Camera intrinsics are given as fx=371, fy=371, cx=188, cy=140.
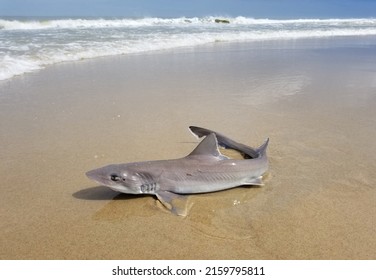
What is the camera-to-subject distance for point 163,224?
10.3 ft

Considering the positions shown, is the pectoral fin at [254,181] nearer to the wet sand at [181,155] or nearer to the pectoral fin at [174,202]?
the wet sand at [181,155]

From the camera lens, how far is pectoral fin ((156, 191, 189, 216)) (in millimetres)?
3268

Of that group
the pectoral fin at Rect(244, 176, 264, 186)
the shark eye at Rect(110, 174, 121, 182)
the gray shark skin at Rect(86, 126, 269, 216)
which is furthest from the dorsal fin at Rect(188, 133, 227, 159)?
the shark eye at Rect(110, 174, 121, 182)

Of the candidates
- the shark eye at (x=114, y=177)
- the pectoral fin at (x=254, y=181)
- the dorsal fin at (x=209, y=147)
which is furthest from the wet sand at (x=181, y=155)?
the dorsal fin at (x=209, y=147)

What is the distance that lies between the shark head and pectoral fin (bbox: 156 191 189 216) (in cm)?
21

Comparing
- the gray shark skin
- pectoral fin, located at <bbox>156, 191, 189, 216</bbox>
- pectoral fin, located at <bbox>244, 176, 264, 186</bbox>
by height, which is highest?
the gray shark skin

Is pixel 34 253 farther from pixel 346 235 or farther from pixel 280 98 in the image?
pixel 280 98

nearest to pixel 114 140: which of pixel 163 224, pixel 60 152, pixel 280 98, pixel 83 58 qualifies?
pixel 60 152

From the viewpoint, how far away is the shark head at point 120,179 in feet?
10.9

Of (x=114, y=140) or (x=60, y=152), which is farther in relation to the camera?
(x=114, y=140)

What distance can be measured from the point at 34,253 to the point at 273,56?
457 inches

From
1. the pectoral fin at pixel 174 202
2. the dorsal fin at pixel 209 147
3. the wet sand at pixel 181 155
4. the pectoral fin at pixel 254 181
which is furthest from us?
the pectoral fin at pixel 254 181

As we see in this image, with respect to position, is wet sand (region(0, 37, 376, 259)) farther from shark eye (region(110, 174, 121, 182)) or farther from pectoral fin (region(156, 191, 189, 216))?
shark eye (region(110, 174, 121, 182))

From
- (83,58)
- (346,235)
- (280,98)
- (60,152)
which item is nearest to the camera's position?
(346,235)
